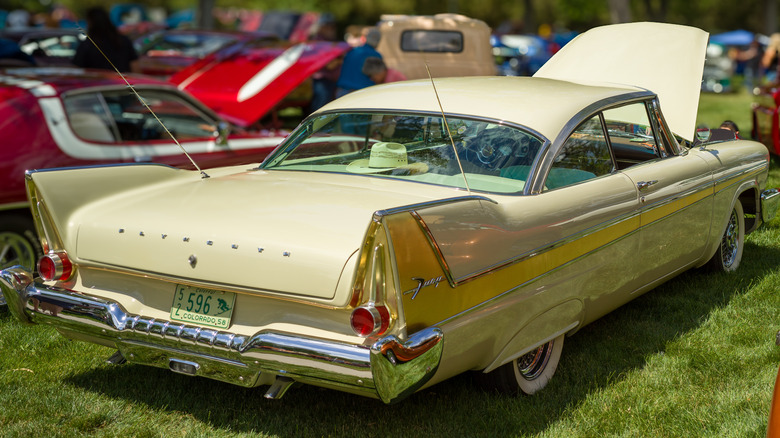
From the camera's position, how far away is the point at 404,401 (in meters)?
3.79

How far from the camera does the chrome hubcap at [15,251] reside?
515cm

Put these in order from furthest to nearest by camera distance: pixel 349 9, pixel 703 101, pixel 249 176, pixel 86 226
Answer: pixel 349 9 < pixel 703 101 < pixel 249 176 < pixel 86 226

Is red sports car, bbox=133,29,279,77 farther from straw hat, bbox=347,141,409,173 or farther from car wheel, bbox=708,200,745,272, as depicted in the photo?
straw hat, bbox=347,141,409,173

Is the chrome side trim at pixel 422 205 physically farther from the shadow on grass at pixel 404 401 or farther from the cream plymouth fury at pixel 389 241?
the shadow on grass at pixel 404 401

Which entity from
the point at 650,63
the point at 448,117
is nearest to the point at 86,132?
the point at 448,117

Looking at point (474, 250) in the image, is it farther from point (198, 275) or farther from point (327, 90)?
point (327, 90)

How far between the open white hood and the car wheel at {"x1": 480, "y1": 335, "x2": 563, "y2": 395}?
2.05 m

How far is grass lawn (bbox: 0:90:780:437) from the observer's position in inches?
139

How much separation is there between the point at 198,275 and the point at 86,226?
2.21 ft

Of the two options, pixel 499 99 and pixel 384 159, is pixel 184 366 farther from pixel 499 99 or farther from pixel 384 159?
pixel 499 99

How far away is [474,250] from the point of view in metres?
3.24

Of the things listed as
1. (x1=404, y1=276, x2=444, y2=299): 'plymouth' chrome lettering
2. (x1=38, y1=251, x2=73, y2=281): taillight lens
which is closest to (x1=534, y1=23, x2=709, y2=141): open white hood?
(x1=404, y1=276, x2=444, y2=299): 'plymouth' chrome lettering

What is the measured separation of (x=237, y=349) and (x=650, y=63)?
3689mm

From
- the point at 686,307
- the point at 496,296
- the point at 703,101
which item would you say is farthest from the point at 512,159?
the point at 703,101
